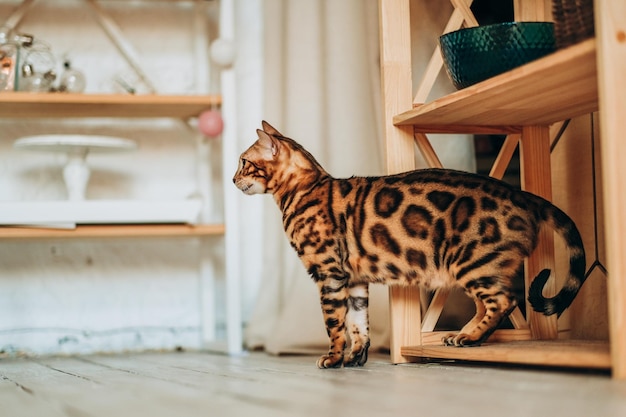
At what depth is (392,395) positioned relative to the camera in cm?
111

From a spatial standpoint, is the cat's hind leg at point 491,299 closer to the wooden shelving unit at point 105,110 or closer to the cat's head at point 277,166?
the cat's head at point 277,166

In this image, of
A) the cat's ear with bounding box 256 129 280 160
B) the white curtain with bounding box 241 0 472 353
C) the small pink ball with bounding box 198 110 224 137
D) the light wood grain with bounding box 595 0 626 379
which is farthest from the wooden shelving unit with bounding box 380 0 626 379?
the small pink ball with bounding box 198 110 224 137

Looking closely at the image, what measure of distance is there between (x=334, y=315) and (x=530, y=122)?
59 cm

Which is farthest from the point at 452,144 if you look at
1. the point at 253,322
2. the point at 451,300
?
the point at 253,322

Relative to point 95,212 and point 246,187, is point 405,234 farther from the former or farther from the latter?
point 95,212

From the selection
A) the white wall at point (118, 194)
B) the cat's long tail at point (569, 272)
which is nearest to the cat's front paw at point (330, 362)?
the cat's long tail at point (569, 272)

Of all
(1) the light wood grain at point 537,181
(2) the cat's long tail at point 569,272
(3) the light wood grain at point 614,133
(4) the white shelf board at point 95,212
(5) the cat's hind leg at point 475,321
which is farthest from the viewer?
(4) the white shelf board at point 95,212

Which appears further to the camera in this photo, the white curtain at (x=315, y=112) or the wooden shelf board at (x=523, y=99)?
the white curtain at (x=315, y=112)

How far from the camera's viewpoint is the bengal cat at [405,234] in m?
1.47

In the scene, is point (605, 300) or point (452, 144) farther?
point (452, 144)

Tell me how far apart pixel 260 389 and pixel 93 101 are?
118cm

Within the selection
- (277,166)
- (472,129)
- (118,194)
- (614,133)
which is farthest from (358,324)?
(118,194)

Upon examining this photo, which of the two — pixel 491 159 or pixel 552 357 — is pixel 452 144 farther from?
pixel 552 357

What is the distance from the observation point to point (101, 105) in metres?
2.22
